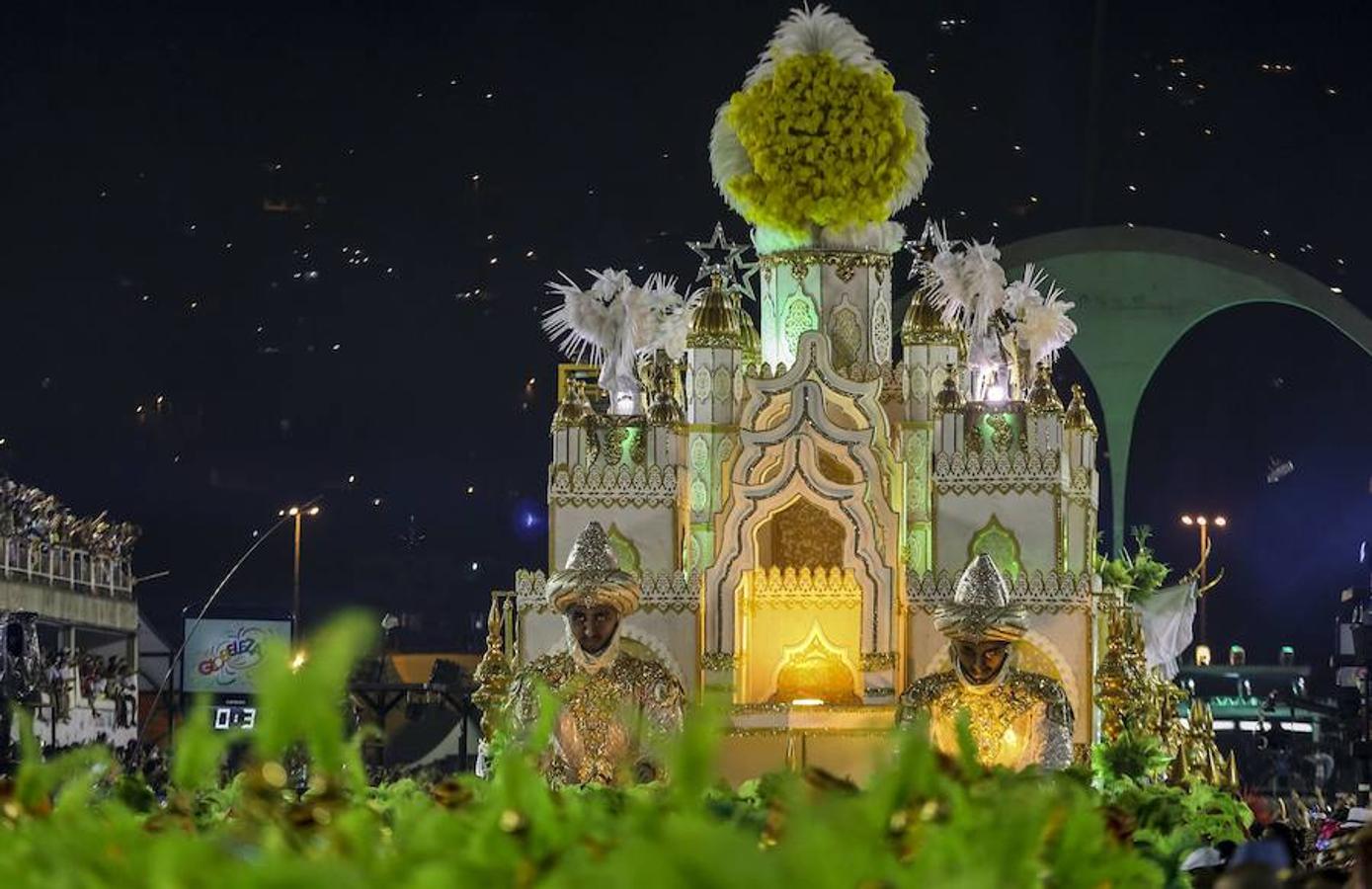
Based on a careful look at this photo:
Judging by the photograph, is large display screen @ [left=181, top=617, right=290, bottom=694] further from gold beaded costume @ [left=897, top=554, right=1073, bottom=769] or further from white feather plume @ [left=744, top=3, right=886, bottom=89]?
gold beaded costume @ [left=897, top=554, right=1073, bottom=769]

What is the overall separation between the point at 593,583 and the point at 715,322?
7.27m

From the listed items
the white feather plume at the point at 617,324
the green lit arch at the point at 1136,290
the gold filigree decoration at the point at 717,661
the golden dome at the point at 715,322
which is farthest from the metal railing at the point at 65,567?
the green lit arch at the point at 1136,290

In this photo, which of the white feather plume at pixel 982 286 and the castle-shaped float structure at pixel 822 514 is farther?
the white feather plume at pixel 982 286

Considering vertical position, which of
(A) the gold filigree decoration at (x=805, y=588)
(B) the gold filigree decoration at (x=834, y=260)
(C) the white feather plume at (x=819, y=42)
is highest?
(C) the white feather plume at (x=819, y=42)

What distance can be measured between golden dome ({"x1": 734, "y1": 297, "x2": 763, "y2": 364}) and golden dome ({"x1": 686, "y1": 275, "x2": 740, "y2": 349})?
11.8 inches

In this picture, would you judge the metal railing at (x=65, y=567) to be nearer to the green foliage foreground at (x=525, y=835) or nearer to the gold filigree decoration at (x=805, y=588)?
the gold filigree decoration at (x=805, y=588)

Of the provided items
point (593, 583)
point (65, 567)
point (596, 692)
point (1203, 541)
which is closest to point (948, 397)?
point (593, 583)

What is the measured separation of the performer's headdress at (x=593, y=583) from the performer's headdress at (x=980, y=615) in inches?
98.1

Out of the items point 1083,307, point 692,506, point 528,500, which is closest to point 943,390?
point 692,506

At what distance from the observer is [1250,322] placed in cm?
4991

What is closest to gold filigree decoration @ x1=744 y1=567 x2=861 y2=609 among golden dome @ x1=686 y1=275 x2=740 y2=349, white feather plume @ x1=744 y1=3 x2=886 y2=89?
golden dome @ x1=686 y1=275 x2=740 y2=349

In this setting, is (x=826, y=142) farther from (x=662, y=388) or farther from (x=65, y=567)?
(x=65, y=567)

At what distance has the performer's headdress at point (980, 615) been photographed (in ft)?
69.4

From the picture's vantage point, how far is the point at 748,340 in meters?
29.3
